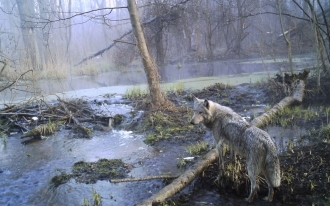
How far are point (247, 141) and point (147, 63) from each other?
5835mm

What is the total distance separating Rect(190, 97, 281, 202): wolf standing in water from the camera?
4.32 m

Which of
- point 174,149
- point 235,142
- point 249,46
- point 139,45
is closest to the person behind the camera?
point 235,142

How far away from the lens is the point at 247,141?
4.57 m

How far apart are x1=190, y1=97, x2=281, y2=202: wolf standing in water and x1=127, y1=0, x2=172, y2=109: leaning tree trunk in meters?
4.36

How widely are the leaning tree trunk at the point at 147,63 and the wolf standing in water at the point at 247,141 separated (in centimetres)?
436

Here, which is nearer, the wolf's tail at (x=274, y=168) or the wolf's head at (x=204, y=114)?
the wolf's tail at (x=274, y=168)

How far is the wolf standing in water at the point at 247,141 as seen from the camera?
14.2ft

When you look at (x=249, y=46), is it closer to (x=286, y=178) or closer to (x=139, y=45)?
(x=139, y=45)

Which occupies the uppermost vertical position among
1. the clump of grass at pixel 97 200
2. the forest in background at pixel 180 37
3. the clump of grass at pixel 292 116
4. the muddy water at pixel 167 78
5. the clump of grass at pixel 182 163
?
the forest in background at pixel 180 37

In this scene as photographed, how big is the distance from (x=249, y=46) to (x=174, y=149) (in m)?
24.5

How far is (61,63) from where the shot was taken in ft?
65.6

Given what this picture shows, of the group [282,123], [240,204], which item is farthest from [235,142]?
[282,123]

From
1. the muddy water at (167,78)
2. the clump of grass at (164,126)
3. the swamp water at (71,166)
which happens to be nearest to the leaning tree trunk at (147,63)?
the clump of grass at (164,126)

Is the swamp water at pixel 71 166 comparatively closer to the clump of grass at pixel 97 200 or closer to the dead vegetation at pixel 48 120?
the clump of grass at pixel 97 200
